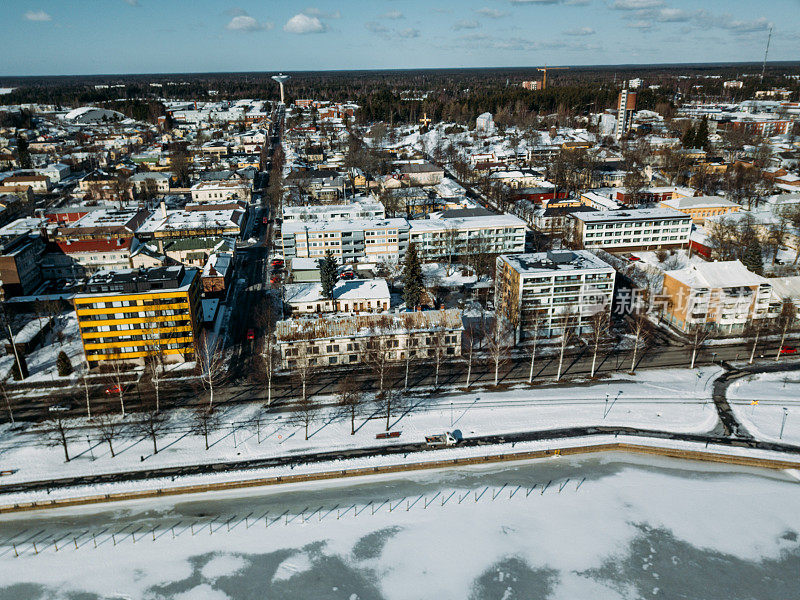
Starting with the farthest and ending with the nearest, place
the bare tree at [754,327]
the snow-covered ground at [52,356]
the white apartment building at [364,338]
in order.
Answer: the bare tree at [754,327], the white apartment building at [364,338], the snow-covered ground at [52,356]

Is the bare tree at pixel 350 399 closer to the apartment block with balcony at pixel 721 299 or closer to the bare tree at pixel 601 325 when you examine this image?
the bare tree at pixel 601 325

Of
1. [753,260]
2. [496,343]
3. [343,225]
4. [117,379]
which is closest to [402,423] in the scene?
[496,343]

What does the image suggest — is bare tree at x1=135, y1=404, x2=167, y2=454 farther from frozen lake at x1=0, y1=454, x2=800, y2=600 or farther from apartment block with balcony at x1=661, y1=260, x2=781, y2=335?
apartment block with balcony at x1=661, y1=260, x2=781, y2=335

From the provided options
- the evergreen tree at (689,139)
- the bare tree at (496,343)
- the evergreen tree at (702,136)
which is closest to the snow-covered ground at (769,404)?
the bare tree at (496,343)

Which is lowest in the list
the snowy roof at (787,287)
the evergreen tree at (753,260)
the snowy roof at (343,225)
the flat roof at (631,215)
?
the snowy roof at (787,287)

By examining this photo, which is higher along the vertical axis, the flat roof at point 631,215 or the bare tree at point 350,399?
the flat roof at point 631,215

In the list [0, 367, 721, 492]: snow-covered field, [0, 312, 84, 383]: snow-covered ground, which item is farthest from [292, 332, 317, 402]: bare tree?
[0, 312, 84, 383]: snow-covered ground

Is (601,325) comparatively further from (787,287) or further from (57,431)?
(57,431)
